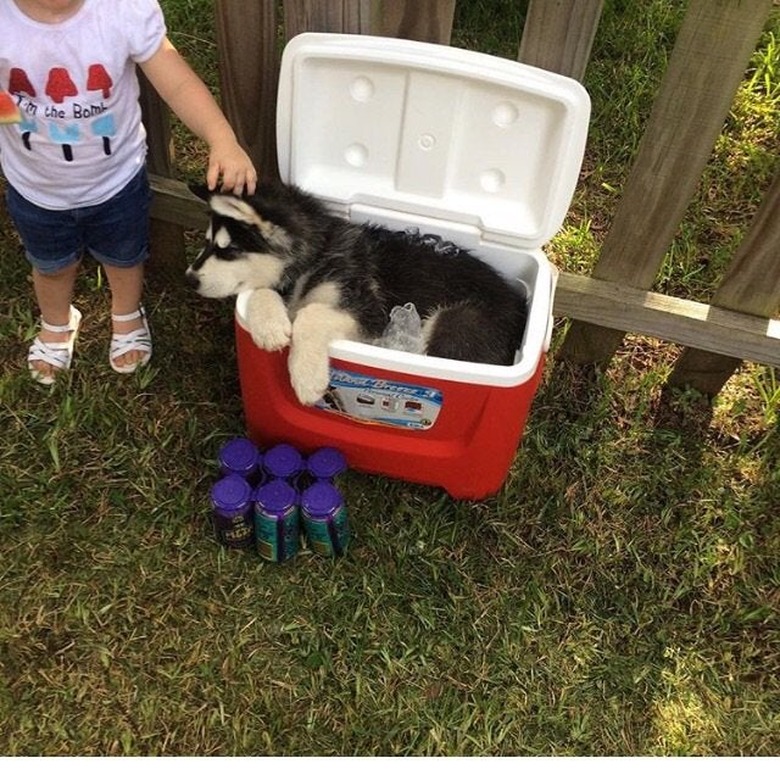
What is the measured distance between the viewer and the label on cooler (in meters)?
1.86

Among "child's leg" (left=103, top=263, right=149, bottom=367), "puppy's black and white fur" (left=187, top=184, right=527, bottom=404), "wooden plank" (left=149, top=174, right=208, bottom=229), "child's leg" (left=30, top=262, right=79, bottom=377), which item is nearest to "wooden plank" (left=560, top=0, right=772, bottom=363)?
"puppy's black and white fur" (left=187, top=184, right=527, bottom=404)

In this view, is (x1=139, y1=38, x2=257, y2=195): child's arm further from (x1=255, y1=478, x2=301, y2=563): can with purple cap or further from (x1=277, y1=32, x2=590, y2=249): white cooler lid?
(x1=255, y1=478, x2=301, y2=563): can with purple cap

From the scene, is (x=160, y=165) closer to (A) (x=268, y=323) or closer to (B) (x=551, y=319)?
(A) (x=268, y=323)

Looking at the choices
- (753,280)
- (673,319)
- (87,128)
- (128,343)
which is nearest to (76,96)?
(87,128)

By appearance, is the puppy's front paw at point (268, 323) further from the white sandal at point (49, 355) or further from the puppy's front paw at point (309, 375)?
the white sandal at point (49, 355)

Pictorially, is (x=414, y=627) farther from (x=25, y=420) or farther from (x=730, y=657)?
(x=25, y=420)

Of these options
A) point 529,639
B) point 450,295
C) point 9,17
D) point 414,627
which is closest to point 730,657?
point 529,639

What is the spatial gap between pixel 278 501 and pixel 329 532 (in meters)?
0.15

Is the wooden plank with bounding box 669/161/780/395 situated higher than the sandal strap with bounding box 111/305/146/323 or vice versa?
the wooden plank with bounding box 669/161/780/395

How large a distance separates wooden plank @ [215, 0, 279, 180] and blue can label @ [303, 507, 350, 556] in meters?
0.90

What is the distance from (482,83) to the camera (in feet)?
6.12

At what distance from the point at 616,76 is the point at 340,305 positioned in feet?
5.53

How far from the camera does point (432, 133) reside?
1.97 m
